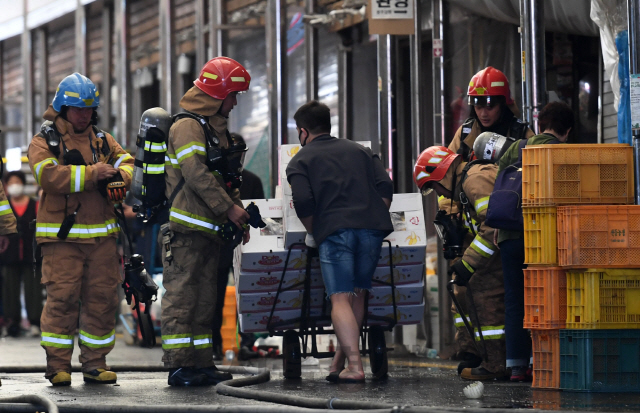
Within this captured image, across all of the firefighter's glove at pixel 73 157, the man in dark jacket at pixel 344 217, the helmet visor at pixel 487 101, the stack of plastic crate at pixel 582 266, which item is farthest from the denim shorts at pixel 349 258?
the firefighter's glove at pixel 73 157

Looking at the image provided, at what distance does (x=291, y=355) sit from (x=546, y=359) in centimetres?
197

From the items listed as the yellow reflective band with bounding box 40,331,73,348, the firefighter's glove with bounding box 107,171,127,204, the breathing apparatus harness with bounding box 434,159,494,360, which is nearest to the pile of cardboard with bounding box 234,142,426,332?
the breathing apparatus harness with bounding box 434,159,494,360

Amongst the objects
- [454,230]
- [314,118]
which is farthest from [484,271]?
[314,118]

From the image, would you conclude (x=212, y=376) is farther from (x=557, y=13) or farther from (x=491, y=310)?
(x=557, y=13)

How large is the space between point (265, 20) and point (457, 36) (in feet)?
14.6

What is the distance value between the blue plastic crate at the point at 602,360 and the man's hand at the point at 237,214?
223cm

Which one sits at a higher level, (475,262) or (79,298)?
(475,262)

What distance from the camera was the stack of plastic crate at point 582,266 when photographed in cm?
699

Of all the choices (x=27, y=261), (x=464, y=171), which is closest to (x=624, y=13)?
(x=464, y=171)

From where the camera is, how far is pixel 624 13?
334 inches

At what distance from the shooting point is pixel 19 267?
623 inches

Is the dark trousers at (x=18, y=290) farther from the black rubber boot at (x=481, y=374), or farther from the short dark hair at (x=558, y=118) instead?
the short dark hair at (x=558, y=118)

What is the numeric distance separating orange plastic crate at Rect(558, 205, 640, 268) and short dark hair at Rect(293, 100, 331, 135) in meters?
1.90

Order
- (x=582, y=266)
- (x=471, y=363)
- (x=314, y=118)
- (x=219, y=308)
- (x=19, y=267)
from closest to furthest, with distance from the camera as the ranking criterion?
(x=582, y=266), (x=314, y=118), (x=471, y=363), (x=219, y=308), (x=19, y=267)
